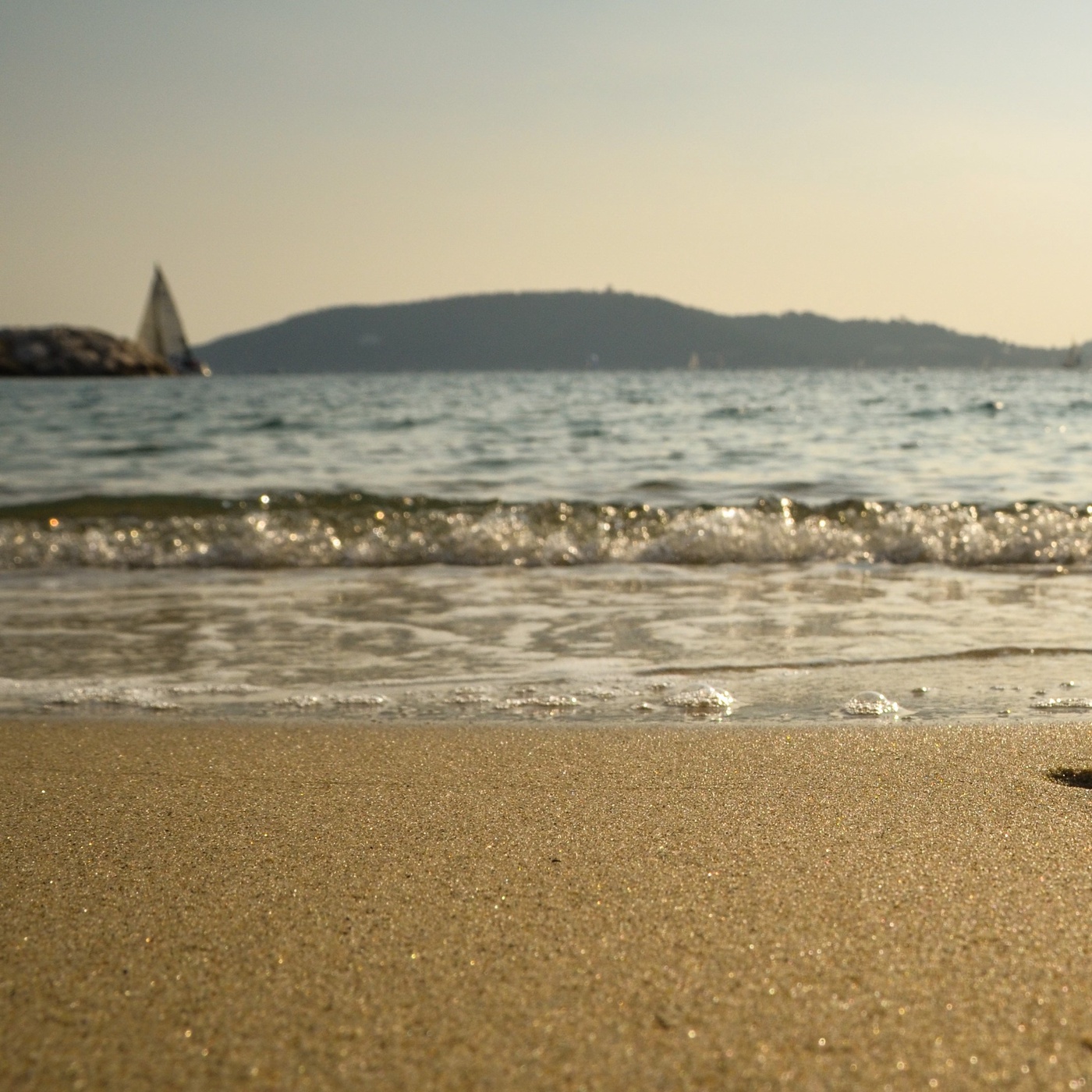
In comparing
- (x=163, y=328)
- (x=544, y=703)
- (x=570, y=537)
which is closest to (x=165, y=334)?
(x=163, y=328)

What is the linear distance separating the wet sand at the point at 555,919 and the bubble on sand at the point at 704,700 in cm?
47

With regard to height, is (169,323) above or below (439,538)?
above

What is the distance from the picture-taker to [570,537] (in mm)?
6891

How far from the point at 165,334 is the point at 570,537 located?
7705cm

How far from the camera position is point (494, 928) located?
1575 mm

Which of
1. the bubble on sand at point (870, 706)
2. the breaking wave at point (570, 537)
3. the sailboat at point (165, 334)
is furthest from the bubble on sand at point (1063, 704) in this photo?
the sailboat at point (165, 334)

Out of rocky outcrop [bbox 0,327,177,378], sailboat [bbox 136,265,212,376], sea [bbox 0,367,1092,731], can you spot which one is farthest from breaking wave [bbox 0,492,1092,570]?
sailboat [bbox 136,265,212,376]

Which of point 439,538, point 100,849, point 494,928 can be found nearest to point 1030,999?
point 494,928

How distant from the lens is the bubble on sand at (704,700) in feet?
10.00

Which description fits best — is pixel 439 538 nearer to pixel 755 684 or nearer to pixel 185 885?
pixel 755 684

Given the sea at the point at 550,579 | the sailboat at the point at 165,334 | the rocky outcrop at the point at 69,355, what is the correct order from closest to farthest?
the sea at the point at 550,579 < the rocky outcrop at the point at 69,355 < the sailboat at the point at 165,334

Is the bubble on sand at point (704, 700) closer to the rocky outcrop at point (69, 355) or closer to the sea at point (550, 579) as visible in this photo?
the sea at point (550, 579)

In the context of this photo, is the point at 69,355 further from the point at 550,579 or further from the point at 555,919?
the point at 555,919

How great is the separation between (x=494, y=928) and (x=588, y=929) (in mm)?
126
